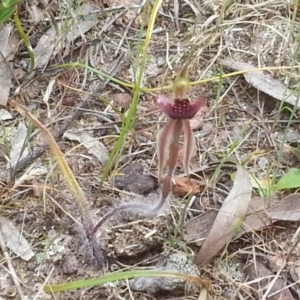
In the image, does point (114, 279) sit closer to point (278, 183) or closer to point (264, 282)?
point (264, 282)

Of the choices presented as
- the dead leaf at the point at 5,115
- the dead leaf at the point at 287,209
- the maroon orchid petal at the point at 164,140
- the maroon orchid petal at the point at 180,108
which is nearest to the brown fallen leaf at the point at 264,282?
the dead leaf at the point at 287,209

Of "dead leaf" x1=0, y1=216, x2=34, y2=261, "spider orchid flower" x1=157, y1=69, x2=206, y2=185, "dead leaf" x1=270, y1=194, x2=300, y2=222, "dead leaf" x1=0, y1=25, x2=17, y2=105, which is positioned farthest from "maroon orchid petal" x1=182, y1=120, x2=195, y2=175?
"dead leaf" x1=0, y1=25, x2=17, y2=105

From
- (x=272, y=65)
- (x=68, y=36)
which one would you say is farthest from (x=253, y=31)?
(x=68, y=36)

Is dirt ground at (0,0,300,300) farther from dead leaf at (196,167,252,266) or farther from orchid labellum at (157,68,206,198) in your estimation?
orchid labellum at (157,68,206,198)

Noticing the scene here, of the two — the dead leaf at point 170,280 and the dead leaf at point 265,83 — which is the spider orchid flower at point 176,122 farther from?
the dead leaf at point 265,83

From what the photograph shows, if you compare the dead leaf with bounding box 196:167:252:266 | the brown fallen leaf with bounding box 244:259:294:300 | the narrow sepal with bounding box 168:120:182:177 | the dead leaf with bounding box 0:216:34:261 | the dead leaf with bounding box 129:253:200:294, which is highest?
the narrow sepal with bounding box 168:120:182:177

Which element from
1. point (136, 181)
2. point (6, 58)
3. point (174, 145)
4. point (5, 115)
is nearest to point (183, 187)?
point (136, 181)
